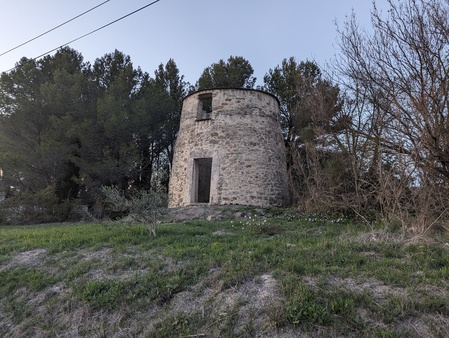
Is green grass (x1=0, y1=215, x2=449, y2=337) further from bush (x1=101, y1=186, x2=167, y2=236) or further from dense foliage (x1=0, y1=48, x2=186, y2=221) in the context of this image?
dense foliage (x1=0, y1=48, x2=186, y2=221)

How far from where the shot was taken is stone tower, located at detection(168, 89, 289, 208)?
11727 mm

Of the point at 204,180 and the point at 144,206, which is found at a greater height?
the point at 204,180

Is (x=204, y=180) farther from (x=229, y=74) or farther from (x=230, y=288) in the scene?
(x=230, y=288)

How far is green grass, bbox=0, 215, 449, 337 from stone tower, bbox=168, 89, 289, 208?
6.02 m

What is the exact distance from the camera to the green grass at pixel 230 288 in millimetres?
2938

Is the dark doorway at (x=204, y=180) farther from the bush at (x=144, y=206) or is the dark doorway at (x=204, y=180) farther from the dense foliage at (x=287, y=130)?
the bush at (x=144, y=206)

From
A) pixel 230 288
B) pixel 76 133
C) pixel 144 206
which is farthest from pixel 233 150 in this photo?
pixel 230 288

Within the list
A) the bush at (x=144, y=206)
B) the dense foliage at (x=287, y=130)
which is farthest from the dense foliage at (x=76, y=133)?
the bush at (x=144, y=206)

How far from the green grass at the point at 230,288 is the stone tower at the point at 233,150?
6018 mm

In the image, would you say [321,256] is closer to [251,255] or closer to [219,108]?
[251,255]

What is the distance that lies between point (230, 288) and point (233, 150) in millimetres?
8511

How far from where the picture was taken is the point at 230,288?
3.63 meters

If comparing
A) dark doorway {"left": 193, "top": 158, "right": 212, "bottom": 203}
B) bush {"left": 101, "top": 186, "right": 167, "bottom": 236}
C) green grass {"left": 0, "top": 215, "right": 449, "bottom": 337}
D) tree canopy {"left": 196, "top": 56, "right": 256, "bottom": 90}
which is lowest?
green grass {"left": 0, "top": 215, "right": 449, "bottom": 337}

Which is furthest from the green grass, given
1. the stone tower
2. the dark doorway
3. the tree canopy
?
the tree canopy
